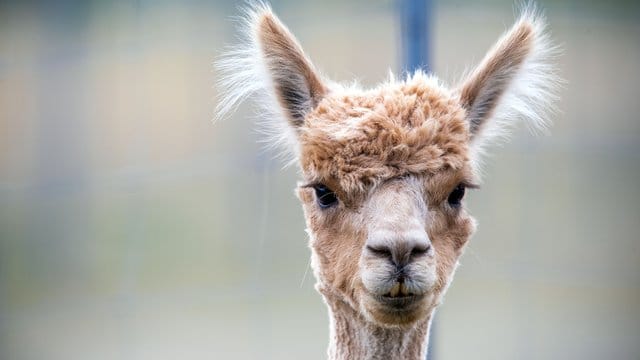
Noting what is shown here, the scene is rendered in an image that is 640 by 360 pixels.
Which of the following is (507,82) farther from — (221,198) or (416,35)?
(221,198)

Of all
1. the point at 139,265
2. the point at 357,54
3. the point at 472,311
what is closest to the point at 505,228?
the point at 472,311

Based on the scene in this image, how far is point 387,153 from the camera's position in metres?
2.66

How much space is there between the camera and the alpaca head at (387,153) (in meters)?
2.53

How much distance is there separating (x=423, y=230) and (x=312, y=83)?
0.79 m

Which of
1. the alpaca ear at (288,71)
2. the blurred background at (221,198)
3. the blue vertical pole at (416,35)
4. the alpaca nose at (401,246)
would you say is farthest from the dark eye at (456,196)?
the blurred background at (221,198)

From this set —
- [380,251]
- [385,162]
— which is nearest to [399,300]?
[380,251]

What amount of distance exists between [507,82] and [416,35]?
98cm

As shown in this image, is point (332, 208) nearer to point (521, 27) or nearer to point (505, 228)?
point (521, 27)

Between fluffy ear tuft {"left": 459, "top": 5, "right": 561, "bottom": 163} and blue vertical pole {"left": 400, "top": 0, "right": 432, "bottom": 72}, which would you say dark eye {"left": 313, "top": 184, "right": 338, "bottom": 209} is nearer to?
fluffy ear tuft {"left": 459, "top": 5, "right": 561, "bottom": 163}

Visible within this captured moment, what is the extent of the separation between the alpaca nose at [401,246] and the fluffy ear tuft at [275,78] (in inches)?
29.7

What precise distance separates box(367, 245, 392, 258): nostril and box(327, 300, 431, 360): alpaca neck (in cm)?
39

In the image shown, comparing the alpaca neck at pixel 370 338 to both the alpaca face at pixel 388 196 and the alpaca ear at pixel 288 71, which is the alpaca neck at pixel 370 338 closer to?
the alpaca face at pixel 388 196

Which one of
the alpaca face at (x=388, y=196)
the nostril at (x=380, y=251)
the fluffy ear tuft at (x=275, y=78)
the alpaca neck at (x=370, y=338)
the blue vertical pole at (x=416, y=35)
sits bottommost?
the alpaca neck at (x=370, y=338)

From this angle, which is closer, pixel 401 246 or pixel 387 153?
pixel 401 246
